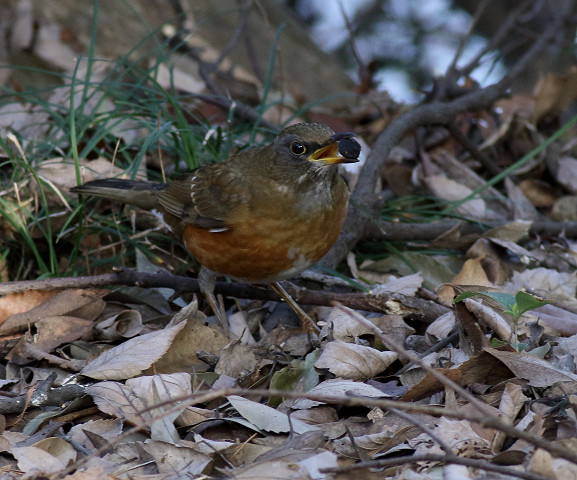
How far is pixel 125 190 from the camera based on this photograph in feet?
14.4

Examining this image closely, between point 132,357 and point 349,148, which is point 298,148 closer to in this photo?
point 349,148

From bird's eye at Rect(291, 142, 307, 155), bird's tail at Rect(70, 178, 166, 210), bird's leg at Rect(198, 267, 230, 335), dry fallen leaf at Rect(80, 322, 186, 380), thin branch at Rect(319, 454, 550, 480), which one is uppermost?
bird's eye at Rect(291, 142, 307, 155)

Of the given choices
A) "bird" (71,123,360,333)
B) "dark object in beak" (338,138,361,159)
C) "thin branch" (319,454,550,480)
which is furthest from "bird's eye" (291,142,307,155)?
"thin branch" (319,454,550,480)

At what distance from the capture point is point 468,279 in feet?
13.8

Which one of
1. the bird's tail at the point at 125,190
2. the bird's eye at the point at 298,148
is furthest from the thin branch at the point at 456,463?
the bird's tail at the point at 125,190

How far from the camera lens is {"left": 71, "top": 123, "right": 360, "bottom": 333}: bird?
376 centimetres

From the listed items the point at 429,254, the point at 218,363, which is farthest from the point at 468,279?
the point at 218,363

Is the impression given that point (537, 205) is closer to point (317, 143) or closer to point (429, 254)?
point (429, 254)

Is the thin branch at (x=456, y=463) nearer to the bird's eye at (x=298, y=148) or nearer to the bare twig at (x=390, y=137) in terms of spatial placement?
the bird's eye at (x=298, y=148)

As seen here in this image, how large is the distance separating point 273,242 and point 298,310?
1.53ft

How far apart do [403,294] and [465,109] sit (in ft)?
7.90

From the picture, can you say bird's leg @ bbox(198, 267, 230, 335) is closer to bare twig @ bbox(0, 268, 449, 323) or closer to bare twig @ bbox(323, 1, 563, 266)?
bare twig @ bbox(0, 268, 449, 323)

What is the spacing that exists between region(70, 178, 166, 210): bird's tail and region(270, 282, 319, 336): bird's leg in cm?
101

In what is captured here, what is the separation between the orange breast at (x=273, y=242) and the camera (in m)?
3.77
